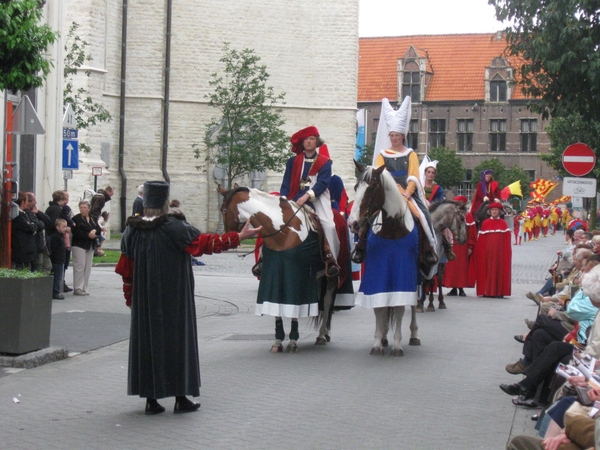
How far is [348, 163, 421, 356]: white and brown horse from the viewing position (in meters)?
10.9

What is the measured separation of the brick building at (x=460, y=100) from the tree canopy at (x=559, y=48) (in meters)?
65.1

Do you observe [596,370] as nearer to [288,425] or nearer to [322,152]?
[288,425]

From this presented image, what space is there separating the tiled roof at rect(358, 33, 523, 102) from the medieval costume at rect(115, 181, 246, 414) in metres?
76.3

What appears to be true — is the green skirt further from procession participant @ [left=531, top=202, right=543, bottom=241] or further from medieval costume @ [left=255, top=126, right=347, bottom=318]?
procession participant @ [left=531, top=202, right=543, bottom=241]

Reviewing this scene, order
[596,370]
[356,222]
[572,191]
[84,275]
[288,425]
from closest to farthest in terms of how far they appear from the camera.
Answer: [596,370] < [288,425] < [356,222] < [84,275] < [572,191]

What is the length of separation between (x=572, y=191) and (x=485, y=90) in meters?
65.4

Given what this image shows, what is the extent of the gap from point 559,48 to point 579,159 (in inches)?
92.6

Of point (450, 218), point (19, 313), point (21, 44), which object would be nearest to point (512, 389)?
point (19, 313)

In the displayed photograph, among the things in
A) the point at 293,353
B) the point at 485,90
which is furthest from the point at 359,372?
the point at 485,90

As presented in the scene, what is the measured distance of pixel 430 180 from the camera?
15.9 meters

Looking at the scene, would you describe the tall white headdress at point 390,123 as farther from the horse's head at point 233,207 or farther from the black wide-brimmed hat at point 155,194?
the black wide-brimmed hat at point 155,194

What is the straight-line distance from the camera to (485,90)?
273 feet

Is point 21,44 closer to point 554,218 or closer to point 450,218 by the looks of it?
point 450,218

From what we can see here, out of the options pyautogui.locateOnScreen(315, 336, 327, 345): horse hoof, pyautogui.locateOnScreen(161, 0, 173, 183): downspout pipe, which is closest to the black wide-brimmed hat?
pyautogui.locateOnScreen(315, 336, 327, 345): horse hoof
